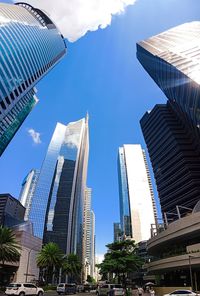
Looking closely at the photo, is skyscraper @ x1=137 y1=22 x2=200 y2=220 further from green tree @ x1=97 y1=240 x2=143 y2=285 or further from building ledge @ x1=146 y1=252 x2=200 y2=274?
green tree @ x1=97 y1=240 x2=143 y2=285


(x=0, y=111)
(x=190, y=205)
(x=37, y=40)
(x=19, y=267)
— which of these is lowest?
(x=19, y=267)

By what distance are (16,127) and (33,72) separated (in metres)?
35.9

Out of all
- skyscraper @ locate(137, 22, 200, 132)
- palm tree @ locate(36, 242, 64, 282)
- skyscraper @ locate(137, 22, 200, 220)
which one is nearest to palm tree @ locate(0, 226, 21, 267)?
palm tree @ locate(36, 242, 64, 282)

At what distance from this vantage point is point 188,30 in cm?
15525

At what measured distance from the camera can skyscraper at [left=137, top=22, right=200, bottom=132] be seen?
108 m

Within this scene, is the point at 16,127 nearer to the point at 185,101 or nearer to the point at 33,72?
the point at 33,72

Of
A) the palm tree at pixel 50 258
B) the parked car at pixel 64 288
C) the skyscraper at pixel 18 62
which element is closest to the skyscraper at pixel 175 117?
the skyscraper at pixel 18 62

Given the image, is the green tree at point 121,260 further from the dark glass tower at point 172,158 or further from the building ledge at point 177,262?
the dark glass tower at point 172,158

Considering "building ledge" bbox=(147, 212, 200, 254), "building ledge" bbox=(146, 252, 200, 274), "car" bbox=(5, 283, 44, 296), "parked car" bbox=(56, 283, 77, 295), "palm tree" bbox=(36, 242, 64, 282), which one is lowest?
"parked car" bbox=(56, 283, 77, 295)

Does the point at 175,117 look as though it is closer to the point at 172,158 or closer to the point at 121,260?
the point at 172,158

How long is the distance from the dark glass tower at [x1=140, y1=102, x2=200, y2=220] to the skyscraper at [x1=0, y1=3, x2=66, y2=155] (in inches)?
2779

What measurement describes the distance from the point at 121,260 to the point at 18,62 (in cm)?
7724

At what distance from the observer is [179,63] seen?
114125mm

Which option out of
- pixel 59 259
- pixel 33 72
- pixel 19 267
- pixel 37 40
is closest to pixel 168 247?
pixel 59 259
